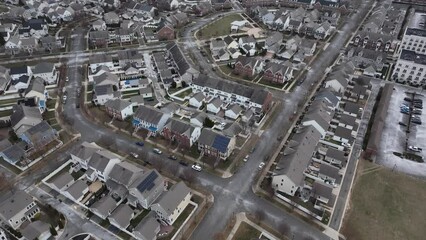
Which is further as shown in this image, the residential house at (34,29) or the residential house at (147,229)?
the residential house at (34,29)

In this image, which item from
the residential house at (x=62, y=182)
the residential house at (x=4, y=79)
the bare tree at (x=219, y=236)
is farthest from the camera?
the residential house at (x=4, y=79)

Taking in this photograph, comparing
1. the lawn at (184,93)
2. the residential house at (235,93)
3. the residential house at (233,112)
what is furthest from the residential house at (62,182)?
the residential house at (235,93)

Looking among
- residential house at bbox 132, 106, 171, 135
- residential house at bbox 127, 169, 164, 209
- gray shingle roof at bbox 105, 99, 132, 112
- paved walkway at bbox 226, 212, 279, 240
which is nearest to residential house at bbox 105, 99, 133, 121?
gray shingle roof at bbox 105, 99, 132, 112

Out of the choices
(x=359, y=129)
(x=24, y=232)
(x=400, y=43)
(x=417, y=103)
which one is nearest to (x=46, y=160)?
(x=24, y=232)

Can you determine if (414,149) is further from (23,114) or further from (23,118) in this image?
(23,114)

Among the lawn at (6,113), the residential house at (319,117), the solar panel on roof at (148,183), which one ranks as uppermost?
the residential house at (319,117)

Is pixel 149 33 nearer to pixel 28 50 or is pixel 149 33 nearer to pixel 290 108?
pixel 28 50

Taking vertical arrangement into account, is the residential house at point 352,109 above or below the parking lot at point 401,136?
above

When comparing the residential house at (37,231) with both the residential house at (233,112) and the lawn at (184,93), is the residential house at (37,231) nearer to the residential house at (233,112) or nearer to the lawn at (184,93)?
the residential house at (233,112)
